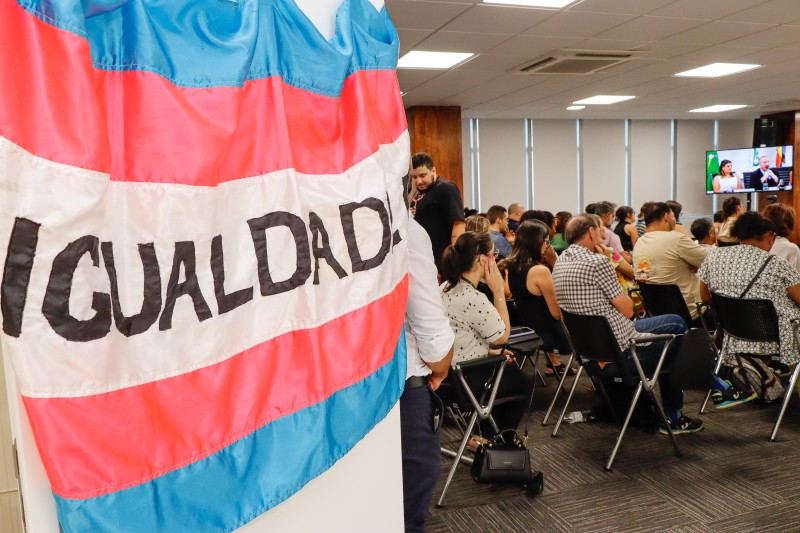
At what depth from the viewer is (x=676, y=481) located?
10.4ft

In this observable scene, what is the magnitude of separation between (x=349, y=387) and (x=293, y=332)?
0.17m

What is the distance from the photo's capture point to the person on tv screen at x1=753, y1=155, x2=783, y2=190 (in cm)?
1098

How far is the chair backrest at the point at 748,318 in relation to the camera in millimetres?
3592

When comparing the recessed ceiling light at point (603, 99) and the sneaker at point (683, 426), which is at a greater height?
the recessed ceiling light at point (603, 99)

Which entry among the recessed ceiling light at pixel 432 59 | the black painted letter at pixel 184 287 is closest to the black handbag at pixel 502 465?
the black painted letter at pixel 184 287

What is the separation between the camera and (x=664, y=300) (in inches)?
177

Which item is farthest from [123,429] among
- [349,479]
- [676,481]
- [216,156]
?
[676,481]

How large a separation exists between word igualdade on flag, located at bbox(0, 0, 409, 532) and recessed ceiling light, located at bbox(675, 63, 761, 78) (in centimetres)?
711

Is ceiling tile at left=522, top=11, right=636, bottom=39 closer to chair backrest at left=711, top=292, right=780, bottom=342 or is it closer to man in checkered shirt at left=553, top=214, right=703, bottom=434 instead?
man in checkered shirt at left=553, top=214, right=703, bottom=434

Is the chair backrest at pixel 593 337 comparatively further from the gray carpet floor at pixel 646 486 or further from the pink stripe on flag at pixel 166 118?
the pink stripe on flag at pixel 166 118

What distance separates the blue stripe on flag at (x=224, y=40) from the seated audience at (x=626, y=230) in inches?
270

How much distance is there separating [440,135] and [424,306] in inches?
313

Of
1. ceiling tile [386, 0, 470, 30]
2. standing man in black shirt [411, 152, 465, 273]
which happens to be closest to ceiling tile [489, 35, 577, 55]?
ceiling tile [386, 0, 470, 30]

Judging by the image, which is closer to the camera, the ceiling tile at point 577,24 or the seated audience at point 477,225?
the ceiling tile at point 577,24
